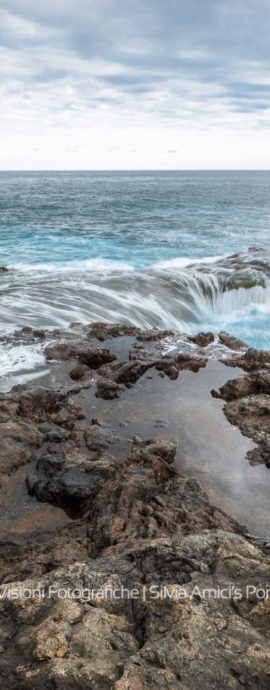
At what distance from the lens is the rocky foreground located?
1.91 meters

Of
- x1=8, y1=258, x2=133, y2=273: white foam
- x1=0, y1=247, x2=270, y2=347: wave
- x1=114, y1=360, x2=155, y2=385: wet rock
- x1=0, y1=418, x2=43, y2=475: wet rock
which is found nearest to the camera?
x1=0, y1=418, x2=43, y2=475: wet rock

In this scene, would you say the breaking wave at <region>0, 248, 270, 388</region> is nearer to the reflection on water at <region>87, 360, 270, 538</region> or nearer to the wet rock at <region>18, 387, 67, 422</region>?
the wet rock at <region>18, 387, 67, 422</region>

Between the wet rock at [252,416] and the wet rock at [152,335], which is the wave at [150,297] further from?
the wet rock at [252,416]

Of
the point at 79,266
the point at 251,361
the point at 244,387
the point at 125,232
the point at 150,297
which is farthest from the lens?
the point at 125,232

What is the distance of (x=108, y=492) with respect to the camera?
13.9 ft

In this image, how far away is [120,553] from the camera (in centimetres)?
284

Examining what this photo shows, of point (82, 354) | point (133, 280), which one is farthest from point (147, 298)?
point (82, 354)

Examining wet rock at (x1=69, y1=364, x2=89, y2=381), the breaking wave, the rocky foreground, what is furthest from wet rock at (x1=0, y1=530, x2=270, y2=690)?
the breaking wave

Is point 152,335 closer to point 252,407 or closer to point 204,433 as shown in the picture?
point 252,407

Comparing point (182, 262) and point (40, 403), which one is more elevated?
point (182, 262)

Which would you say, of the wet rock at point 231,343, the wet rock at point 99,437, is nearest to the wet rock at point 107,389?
the wet rock at point 99,437

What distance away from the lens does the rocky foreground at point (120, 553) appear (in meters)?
1.91

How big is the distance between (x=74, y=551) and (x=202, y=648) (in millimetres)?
1761

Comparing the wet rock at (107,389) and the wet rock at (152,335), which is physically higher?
the wet rock at (152,335)
